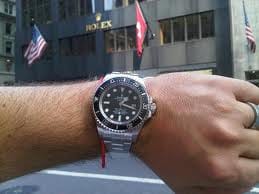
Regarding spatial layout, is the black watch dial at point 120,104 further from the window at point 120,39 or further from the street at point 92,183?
the window at point 120,39

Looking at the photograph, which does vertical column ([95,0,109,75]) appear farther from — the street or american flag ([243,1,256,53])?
the street

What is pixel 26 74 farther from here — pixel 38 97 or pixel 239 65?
pixel 38 97

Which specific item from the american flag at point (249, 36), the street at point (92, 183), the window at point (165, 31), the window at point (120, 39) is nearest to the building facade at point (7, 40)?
the window at point (120, 39)

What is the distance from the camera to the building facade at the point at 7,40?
212ft

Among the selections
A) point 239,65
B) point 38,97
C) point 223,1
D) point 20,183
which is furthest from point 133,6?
point 38,97

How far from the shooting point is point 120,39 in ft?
119

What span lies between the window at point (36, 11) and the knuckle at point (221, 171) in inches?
1636

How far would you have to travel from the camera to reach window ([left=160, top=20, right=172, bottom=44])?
110 ft

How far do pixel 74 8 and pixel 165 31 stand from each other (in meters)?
9.43

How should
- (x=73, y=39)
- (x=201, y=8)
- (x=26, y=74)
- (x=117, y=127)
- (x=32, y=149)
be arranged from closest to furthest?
(x=117, y=127) → (x=32, y=149) → (x=201, y=8) → (x=73, y=39) → (x=26, y=74)

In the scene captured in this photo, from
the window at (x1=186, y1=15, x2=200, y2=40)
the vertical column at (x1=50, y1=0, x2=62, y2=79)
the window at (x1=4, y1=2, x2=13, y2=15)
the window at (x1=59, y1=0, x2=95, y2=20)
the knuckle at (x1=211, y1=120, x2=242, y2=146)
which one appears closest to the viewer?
the knuckle at (x1=211, y1=120, x2=242, y2=146)

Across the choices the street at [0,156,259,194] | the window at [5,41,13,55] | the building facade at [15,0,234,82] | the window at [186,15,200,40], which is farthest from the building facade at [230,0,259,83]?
the window at [5,41,13,55]

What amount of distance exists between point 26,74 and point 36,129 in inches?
1656

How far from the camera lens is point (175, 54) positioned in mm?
33000
